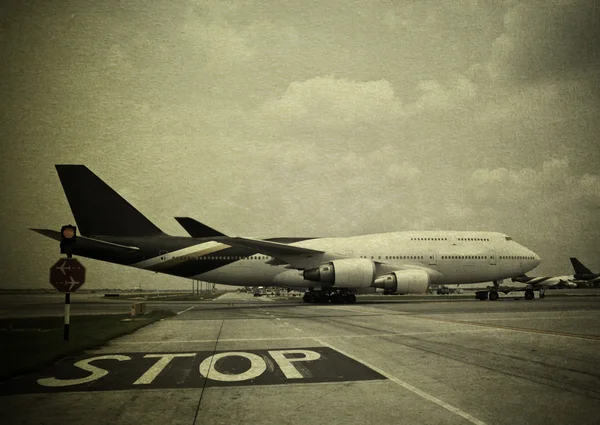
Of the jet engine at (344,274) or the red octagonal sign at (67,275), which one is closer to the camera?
the red octagonal sign at (67,275)

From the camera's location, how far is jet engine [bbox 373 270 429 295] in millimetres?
31422

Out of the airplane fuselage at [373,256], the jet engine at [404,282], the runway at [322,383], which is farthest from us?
the airplane fuselage at [373,256]

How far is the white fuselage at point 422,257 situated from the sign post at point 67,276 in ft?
66.3

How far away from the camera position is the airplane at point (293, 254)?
30.6m

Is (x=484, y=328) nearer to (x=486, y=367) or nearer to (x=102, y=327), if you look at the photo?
(x=486, y=367)

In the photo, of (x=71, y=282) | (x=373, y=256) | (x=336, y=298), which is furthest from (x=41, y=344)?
(x=373, y=256)

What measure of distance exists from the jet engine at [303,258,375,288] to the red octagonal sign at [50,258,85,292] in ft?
67.1

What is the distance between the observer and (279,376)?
7426 mm

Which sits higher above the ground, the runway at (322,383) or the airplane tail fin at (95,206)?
the airplane tail fin at (95,206)

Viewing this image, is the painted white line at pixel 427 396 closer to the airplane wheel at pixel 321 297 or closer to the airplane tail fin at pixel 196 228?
the airplane tail fin at pixel 196 228

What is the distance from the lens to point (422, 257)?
115 feet

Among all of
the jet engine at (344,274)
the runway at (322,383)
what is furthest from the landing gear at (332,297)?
the runway at (322,383)

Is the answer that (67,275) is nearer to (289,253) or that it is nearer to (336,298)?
(289,253)

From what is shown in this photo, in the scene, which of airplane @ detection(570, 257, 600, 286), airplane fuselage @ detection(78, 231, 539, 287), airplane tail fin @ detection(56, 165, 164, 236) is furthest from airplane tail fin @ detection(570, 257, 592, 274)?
airplane tail fin @ detection(56, 165, 164, 236)
